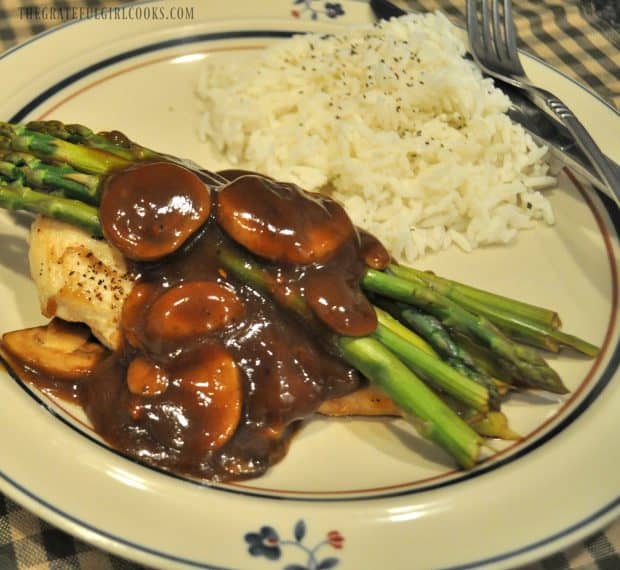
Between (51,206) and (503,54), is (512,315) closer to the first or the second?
(51,206)

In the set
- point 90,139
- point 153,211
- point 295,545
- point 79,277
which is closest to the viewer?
point 295,545

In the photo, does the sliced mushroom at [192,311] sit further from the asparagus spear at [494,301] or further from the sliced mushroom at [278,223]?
the asparagus spear at [494,301]

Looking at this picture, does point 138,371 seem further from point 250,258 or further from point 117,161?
point 117,161

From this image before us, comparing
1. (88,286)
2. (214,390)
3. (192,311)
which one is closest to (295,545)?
(214,390)

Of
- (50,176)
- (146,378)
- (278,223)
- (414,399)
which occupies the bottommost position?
(146,378)

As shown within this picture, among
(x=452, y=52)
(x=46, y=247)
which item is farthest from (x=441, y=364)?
(x=452, y=52)

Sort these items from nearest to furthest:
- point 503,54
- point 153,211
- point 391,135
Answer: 1. point 153,211
2. point 391,135
3. point 503,54

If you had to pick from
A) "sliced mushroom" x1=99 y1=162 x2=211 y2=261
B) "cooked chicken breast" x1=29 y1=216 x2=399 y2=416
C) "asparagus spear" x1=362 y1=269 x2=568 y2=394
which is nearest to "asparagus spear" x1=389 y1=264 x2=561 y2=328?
"asparagus spear" x1=362 y1=269 x2=568 y2=394
